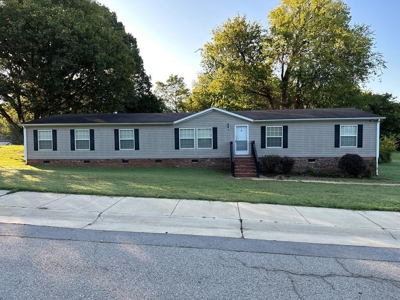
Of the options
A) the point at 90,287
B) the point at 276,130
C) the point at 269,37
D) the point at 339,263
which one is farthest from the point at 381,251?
the point at 269,37

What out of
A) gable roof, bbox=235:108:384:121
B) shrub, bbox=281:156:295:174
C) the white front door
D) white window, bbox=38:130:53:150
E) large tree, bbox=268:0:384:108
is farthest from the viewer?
large tree, bbox=268:0:384:108

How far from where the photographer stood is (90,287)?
2896 mm

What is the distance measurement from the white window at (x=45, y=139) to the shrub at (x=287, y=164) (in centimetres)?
1508

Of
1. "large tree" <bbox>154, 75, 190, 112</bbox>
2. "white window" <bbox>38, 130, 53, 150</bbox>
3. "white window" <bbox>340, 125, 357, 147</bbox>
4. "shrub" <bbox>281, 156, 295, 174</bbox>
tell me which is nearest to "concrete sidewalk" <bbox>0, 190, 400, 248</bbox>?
"shrub" <bbox>281, 156, 295, 174</bbox>

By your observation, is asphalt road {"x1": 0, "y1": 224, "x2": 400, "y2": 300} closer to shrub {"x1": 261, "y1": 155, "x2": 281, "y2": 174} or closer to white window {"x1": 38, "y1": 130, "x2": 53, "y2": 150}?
shrub {"x1": 261, "y1": 155, "x2": 281, "y2": 174}

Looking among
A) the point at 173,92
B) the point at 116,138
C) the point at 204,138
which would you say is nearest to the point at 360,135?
the point at 204,138

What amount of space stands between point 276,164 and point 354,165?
4.47 metres

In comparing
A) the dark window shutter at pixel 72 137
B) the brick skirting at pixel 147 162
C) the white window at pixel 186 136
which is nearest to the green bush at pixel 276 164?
the brick skirting at pixel 147 162

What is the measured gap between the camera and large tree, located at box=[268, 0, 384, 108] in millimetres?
25484

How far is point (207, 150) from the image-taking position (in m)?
17.1

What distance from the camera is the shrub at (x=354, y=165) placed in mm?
15180

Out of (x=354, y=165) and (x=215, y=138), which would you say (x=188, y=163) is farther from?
(x=354, y=165)

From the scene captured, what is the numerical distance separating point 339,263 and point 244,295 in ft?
5.54

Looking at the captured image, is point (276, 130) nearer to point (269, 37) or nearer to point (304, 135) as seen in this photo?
point (304, 135)
